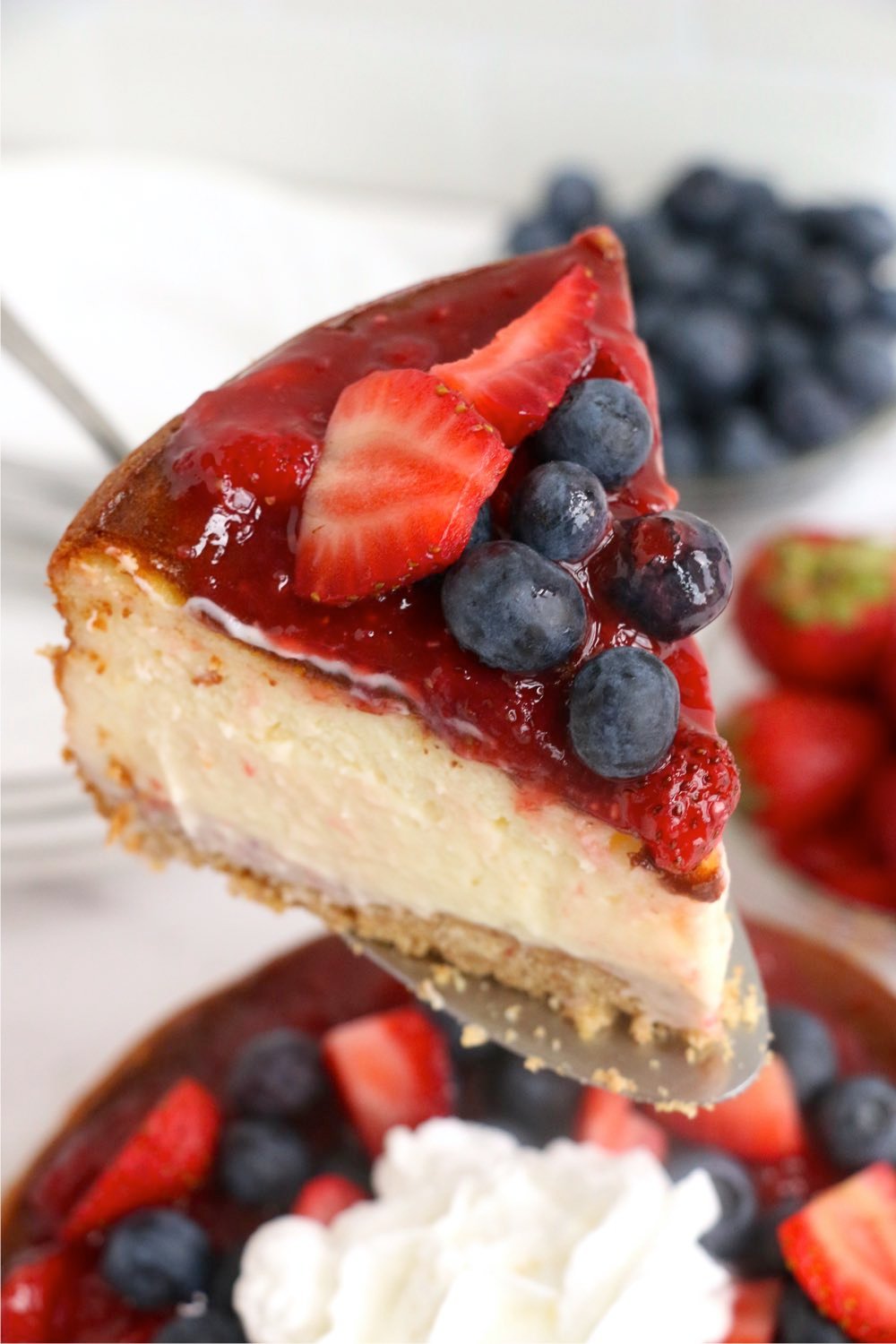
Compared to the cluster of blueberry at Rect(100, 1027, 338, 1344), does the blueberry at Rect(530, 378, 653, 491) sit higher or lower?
higher

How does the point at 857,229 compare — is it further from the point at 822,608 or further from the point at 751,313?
the point at 822,608

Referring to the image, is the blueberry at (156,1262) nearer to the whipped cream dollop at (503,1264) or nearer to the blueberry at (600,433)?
the whipped cream dollop at (503,1264)

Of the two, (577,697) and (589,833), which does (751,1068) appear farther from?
(577,697)

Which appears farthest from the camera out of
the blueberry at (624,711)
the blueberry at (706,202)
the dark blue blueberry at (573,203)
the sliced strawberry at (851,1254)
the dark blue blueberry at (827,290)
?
the dark blue blueberry at (573,203)

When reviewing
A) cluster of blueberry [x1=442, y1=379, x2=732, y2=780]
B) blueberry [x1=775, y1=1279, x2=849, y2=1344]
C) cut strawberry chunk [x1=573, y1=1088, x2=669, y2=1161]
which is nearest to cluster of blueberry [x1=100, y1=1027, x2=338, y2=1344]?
cut strawberry chunk [x1=573, y1=1088, x2=669, y2=1161]

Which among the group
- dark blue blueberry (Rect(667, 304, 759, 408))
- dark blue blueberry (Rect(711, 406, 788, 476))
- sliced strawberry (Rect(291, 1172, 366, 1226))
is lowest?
sliced strawberry (Rect(291, 1172, 366, 1226))

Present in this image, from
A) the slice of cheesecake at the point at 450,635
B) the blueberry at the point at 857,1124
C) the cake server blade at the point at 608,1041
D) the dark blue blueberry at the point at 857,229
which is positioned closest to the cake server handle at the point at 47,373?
the slice of cheesecake at the point at 450,635

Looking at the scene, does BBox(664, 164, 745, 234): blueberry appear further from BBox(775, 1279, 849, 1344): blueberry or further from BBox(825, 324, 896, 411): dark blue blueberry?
BBox(775, 1279, 849, 1344): blueberry
